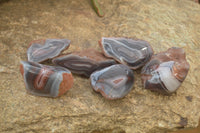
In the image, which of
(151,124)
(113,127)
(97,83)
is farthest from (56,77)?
(151,124)

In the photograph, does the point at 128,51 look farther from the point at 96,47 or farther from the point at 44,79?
the point at 44,79

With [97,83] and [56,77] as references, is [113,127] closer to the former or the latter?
[97,83]

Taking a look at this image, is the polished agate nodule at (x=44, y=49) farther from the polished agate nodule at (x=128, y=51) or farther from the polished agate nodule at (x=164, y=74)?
the polished agate nodule at (x=164, y=74)

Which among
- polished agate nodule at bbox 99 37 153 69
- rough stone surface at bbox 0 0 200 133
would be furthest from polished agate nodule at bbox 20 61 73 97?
polished agate nodule at bbox 99 37 153 69

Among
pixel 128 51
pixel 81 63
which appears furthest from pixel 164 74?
pixel 81 63

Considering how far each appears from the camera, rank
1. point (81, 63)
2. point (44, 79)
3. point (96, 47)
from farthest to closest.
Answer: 1. point (96, 47)
2. point (81, 63)
3. point (44, 79)

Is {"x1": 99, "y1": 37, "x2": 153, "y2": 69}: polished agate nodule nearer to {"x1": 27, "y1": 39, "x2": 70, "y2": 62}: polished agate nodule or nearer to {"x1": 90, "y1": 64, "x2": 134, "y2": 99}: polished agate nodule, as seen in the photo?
{"x1": 90, "y1": 64, "x2": 134, "y2": 99}: polished agate nodule
